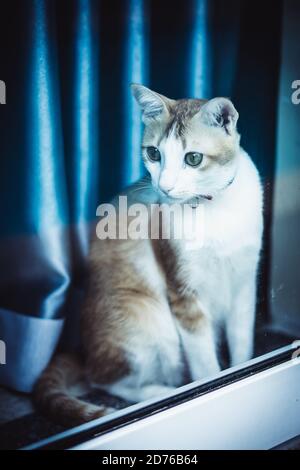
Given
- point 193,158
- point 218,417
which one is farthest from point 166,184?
point 218,417

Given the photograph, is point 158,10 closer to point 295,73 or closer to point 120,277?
point 295,73

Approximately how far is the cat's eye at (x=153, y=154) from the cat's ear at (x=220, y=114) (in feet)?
0.38

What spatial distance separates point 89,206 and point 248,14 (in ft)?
1.87

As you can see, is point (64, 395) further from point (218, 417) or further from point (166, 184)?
point (166, 184)

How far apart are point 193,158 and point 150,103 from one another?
0.47 feet

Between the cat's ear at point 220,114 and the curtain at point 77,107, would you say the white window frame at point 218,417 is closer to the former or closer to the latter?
the curtain at point 77,107

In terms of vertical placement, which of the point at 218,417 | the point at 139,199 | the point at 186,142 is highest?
the point at 186,142

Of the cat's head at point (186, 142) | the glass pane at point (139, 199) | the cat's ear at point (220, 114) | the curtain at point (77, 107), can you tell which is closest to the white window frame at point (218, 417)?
the glass pane at point (139, 199)

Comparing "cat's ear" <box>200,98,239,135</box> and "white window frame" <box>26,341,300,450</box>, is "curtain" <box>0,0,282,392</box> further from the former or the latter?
"white window frame" <box>26,341,300,450</box>

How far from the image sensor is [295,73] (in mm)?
1212

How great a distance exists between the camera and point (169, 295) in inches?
45.9

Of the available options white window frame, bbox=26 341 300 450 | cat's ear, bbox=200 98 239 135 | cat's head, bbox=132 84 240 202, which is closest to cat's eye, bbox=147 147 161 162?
cat's head, bbox=132 84 240 202

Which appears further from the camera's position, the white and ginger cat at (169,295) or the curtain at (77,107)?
the white and ginger cat at (169,295)

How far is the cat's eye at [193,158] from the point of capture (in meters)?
1.03
